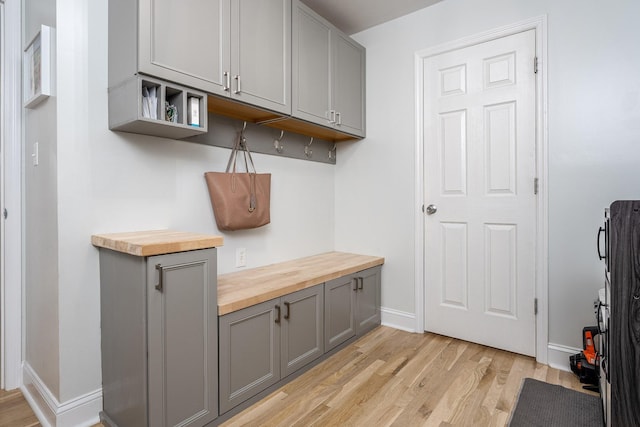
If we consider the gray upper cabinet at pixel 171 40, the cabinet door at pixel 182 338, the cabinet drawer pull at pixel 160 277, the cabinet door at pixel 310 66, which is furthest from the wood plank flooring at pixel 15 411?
the cabinet door at pixel 310 66

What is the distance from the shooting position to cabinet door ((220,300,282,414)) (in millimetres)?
1665

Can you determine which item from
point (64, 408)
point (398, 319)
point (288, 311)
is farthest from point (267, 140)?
point (64, 408)

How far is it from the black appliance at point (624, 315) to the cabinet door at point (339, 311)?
1459 millimetres

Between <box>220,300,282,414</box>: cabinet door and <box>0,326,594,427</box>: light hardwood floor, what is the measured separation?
0.10 metres

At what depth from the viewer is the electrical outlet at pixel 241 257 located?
2352 mm

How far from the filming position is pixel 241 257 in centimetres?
238

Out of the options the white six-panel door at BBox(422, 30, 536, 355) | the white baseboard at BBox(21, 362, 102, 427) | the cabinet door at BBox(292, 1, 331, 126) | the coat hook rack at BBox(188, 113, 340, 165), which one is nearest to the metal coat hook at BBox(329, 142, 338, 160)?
the coat hook rack at BBox(188, 113, 340, 165)

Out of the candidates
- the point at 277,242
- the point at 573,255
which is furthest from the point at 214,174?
the point at 573,255

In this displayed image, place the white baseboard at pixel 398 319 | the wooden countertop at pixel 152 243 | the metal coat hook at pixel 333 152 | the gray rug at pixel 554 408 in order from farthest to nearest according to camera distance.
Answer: the metal coat hook at pixel 333 152 < the white baseboard at pixel 398 319 < the gray rug at pixel 554 408 < the wooden countertop at pixel 152 243

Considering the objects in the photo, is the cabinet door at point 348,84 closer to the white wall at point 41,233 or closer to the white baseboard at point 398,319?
the white baseboard at point 398,319

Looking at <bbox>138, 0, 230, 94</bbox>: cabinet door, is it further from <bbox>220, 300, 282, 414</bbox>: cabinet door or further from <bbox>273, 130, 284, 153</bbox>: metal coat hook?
<bbox>220, 300, 282, 414</bbox>: cabinet door

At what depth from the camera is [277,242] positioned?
266 centimetres

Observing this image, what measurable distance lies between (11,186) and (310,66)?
195 cm

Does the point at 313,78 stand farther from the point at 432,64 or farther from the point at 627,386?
the point at 627,386
